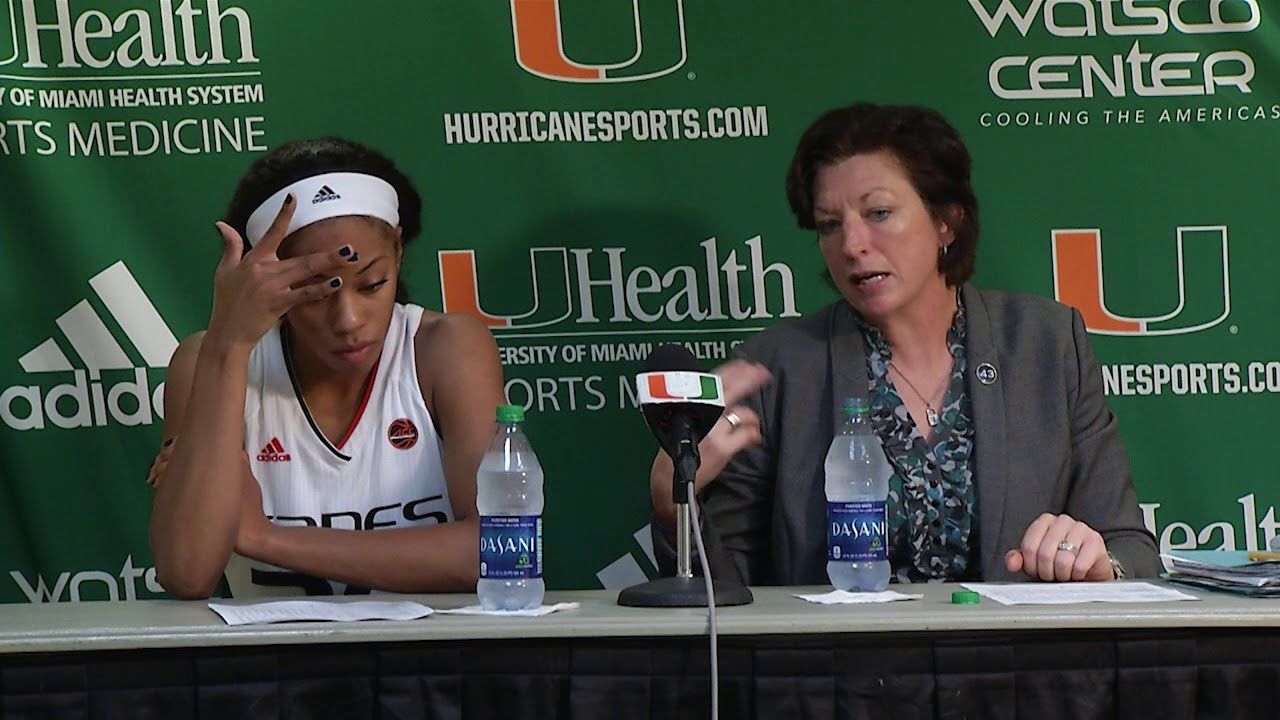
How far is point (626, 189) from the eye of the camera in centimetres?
299

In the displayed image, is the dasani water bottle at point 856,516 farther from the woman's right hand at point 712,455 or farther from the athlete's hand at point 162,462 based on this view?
the athlete's hand at point 162,462

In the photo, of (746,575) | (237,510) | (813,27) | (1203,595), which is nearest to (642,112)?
(813,27)

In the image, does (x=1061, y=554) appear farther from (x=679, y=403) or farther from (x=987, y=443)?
(x=679, y=403)

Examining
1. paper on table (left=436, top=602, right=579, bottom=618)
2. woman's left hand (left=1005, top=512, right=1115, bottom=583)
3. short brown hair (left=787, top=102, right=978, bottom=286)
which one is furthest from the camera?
short brown hair (left=787, top=102, right=978, bottom=286)

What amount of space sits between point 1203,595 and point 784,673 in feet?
1.92

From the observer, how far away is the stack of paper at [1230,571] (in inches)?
69.6

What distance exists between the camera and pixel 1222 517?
Answer: 2.98 m

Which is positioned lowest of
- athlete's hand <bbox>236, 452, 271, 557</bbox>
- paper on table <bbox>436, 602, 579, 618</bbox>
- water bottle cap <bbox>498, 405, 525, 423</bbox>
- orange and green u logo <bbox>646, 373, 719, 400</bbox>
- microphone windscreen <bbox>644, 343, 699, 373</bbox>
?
paper on table <bbox>436, 602, 579, 618</bbox>

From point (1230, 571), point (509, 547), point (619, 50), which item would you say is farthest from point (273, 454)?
point (1230, 571)

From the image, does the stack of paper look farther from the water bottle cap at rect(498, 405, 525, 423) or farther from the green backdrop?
the green backdrop

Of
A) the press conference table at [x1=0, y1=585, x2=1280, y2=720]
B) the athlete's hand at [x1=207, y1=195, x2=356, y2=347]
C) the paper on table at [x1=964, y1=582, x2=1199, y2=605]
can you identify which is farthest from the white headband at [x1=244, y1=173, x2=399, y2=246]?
the paper on table at [x1=964, y1=582, x2=1199, y2=605]

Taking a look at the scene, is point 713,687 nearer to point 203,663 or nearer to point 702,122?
point 203,663

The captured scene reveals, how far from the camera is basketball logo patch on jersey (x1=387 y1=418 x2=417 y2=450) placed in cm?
233

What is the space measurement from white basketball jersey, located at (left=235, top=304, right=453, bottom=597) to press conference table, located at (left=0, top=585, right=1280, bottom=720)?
0.66m
